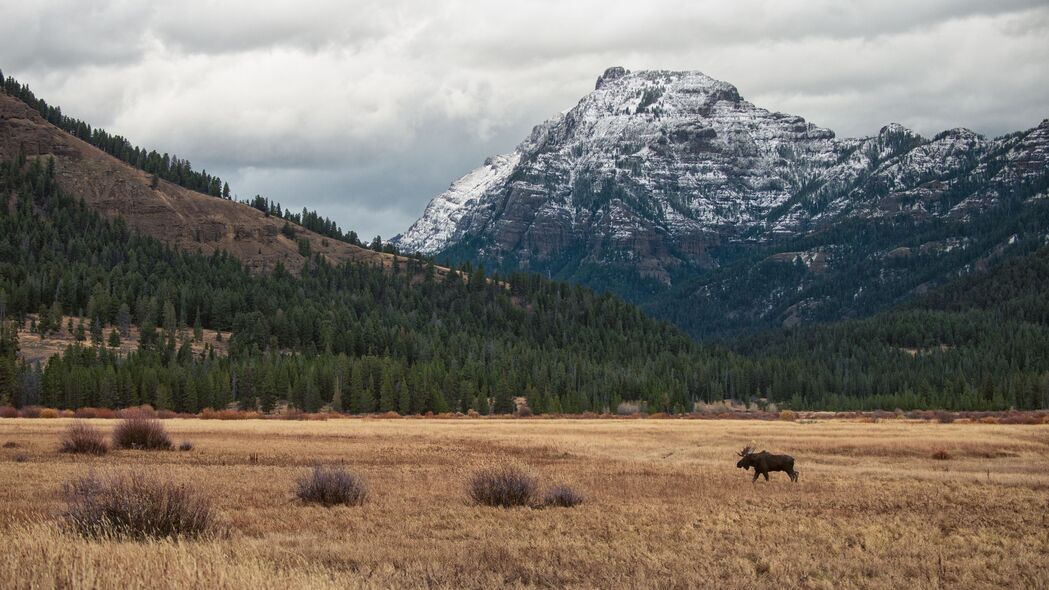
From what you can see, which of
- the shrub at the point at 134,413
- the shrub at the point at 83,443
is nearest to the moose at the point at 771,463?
the shrub at the point at 83,443

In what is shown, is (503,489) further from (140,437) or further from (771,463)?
(140,437)

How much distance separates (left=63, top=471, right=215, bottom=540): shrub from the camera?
20.6 metres

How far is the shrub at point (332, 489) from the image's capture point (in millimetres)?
27672

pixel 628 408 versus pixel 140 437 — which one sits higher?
pixel 140 437

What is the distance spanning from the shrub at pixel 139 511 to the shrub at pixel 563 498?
10468 millimetres

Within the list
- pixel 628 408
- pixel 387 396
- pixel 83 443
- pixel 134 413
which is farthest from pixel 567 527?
pixel 628 408

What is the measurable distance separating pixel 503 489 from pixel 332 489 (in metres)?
5.07

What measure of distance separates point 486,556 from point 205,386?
115 metres

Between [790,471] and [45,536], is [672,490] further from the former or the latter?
[45,536]

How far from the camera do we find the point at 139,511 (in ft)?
68.9

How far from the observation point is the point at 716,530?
2380 centimetres

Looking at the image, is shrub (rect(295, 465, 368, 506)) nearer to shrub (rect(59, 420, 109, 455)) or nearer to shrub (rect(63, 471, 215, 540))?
shrub (rect(63, 471, 215, 540))

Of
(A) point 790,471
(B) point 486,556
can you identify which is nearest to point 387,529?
(B) point 486,556

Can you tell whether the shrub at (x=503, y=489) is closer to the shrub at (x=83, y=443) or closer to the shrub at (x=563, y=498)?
the shrub at (x=563, y=498)
